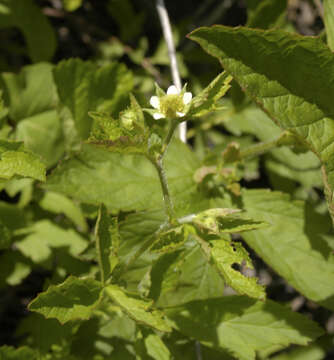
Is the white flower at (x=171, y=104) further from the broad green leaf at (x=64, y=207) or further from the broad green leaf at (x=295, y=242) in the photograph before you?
the broad green leaf at (x=64, y=207)

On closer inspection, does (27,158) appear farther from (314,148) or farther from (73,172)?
(314,148)

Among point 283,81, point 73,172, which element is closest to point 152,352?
point 73,172

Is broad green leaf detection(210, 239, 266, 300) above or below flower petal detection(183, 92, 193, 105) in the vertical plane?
below

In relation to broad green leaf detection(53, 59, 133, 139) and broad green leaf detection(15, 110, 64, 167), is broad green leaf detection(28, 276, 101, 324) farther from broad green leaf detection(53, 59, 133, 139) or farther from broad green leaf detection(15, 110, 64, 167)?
broad green leaf detection(15, 110, 64, 167)

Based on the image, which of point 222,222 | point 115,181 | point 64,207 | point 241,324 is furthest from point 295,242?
point 64,207

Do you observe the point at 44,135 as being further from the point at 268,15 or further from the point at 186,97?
the point at 268,15

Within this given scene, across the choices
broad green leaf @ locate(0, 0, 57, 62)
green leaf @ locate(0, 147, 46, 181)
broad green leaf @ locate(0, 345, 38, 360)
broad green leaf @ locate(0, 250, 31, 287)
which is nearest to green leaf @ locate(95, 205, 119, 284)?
green leaf @ locate(0, 147, 46, 181)
